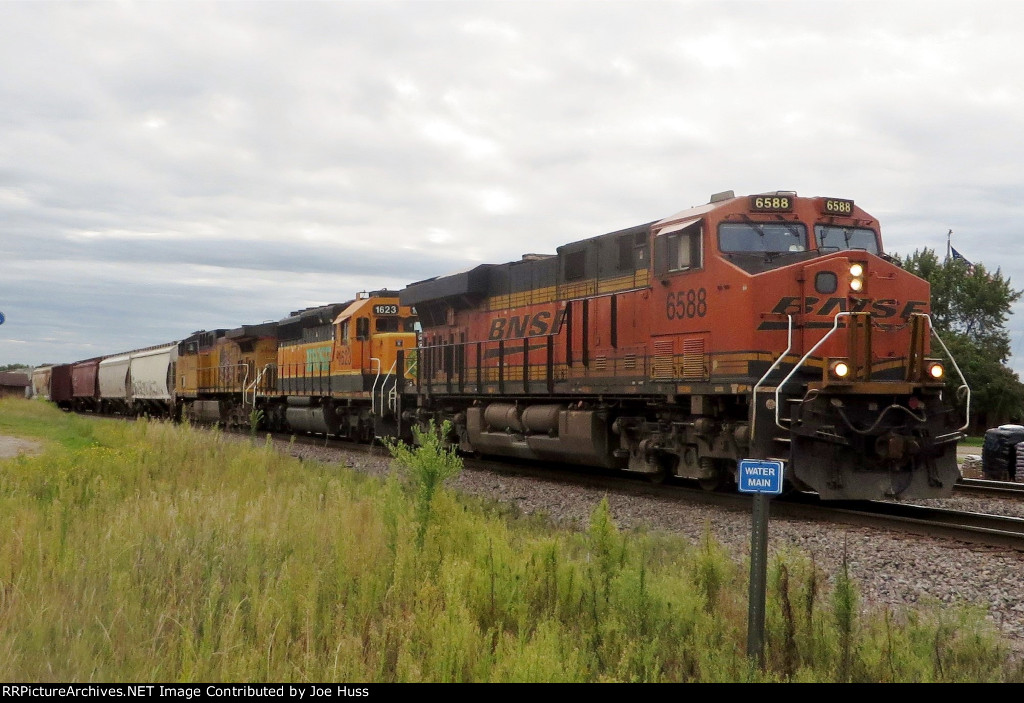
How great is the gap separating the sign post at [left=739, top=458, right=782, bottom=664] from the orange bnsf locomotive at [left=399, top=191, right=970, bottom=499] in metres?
5.04

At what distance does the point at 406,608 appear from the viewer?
5867 millimetres

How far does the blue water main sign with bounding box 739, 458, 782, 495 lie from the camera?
4.85 metres

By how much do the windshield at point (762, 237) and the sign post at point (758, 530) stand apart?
6.89 metres

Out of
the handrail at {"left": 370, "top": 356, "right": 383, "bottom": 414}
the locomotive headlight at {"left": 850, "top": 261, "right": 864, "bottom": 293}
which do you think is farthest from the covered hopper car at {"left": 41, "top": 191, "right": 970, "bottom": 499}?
the handrail at {"left": 370, "top": 356, "right": 383, "bottom": 414}

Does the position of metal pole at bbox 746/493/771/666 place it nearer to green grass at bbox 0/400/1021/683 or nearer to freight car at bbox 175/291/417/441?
green grass at bbox 0/400/1021/683

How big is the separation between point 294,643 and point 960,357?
44452mm

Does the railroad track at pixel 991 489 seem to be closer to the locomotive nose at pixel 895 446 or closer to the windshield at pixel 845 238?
the locomotive nose at pixel 895 446

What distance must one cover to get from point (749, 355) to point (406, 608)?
6.20 m

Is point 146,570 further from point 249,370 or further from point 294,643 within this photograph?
point 249,370

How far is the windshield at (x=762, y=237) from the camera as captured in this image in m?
11.5

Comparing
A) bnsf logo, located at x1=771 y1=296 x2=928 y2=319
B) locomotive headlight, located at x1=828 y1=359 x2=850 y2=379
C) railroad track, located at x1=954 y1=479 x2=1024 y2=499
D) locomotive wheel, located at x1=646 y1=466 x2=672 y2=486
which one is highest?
bnsf logo, located at x1=771 y1=296 x2=928 y2=319

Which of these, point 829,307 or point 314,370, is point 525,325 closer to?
point 829,307

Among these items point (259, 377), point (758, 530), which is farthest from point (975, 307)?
point (758, 530)

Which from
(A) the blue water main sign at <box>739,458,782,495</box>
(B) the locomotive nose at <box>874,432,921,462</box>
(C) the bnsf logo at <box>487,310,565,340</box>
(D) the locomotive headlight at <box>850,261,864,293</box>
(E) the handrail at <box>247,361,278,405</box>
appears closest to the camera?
(A) the blue water main sign at <box>739,458,782,495</box>
